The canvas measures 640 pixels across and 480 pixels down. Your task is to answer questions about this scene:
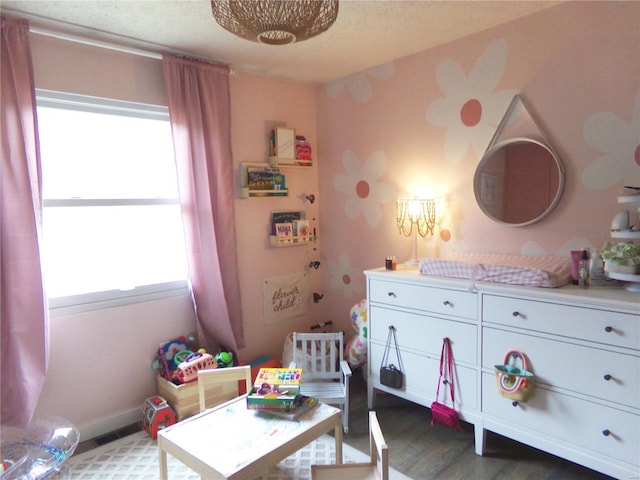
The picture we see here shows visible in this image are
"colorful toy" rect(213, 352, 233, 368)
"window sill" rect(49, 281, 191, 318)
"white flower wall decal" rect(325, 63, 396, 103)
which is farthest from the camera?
"white flower wall decal" rect(325, 63, 396, 103)

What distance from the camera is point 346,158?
343 centimetres

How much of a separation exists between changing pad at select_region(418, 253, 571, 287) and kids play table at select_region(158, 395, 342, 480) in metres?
1.03

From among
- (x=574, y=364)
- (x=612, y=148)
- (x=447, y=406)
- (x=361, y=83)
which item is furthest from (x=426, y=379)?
(x=361, y=83)

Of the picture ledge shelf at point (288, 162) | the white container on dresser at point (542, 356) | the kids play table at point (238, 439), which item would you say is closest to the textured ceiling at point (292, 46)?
the picture ledge shelf at point (288, 162)

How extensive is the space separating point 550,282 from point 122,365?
100.0 inches

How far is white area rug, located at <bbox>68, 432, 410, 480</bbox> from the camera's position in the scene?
2.15 meters

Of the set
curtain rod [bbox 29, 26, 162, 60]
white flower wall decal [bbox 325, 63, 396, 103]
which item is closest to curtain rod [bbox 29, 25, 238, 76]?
curtain rod [bbox 29, 26, 162, 60]

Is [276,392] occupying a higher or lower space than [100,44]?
lower

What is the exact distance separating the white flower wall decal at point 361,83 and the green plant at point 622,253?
1.85 metres

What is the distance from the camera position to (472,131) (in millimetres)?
2629

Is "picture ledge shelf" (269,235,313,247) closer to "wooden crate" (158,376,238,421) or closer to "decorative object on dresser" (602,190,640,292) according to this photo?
"wooden crate" (158,376,238,421)

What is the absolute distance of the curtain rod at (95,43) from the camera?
226 cm

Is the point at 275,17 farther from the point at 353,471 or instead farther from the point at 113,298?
the point at 113,298

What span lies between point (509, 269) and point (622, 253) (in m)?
0.48
